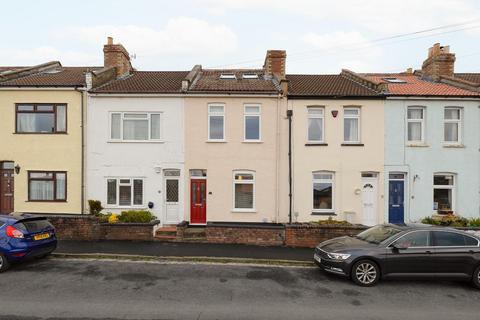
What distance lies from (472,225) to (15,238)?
1556 centimetres

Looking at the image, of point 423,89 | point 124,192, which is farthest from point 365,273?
point 423,89

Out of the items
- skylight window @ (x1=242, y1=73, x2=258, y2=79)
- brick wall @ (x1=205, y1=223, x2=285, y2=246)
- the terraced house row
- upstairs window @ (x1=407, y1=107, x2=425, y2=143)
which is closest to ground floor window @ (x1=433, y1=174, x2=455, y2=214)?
the terraced house row

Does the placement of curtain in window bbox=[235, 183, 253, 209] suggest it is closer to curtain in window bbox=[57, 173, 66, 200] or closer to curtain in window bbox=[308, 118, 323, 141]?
curtain in window bbox=[308, 118, 323, 141]

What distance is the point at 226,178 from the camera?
1370cm

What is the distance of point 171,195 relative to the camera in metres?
13.9

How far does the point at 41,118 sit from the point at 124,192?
4906 millimetres

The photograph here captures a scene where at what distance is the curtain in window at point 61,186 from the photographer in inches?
540

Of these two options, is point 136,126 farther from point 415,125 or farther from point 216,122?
point 415,125

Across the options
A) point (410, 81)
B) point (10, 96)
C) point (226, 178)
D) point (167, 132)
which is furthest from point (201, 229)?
point (410, 81)

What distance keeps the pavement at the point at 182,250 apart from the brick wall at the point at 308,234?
1.26ft

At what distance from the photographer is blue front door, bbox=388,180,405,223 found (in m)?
13.8

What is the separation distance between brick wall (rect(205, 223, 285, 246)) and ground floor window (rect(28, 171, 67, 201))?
7269 mm

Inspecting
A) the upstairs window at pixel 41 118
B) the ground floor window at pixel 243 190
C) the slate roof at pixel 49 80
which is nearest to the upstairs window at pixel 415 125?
the ground floor window at pixel 243 190

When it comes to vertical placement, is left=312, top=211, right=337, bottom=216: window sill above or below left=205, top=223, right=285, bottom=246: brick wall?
above
